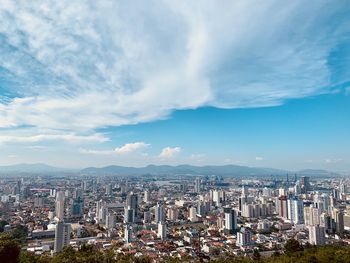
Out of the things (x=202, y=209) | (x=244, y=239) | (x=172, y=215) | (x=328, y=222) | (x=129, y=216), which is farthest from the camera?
(x=202, y=209)

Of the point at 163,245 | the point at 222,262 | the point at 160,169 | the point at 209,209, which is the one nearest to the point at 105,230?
the point at 163,245

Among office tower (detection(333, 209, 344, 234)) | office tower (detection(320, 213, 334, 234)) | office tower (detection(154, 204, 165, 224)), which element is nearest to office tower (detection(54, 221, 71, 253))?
office tower (detection(154, 204, 165, 224))

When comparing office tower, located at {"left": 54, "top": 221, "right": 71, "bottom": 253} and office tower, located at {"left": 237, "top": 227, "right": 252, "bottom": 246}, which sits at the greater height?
office tower, located at {"left": 54, "top": 221, "right": 71, "bottom": 253}

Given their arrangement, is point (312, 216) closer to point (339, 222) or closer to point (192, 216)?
point (339, 222)

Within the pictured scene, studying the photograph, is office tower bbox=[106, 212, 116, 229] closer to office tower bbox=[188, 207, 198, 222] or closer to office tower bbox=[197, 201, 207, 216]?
office tower bbox=[188, 207, 198, 222]

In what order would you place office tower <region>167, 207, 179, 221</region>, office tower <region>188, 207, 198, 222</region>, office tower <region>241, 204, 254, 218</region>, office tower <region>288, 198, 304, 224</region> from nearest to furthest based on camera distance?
office tower <region>288, 198, 304, 224</region> → office tower <region>188, 207, 198, 222</region> → office tower <region>167, 207, 179, 221</region> → office tower <region>241, 204, 254, 218</region>

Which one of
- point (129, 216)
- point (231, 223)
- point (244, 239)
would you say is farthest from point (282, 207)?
point (129, 216)

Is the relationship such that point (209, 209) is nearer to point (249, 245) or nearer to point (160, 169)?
point (249, 245)

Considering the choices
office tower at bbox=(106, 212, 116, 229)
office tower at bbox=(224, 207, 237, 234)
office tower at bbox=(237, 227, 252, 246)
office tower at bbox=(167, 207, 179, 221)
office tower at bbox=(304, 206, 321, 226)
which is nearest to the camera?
office tower at bbox=(237, 227, 252, 246)
